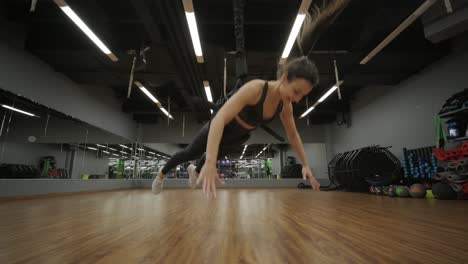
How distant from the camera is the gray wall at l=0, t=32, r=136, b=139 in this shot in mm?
4410

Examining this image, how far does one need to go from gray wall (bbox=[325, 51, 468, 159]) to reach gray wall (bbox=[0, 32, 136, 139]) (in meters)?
8.59

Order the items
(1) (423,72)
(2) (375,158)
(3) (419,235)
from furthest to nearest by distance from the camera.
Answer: (2) (375,158) → (1) (423,72) → (3) (419,235)

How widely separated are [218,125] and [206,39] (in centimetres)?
440

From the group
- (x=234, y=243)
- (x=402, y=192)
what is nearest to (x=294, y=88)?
(x=234, y=243)

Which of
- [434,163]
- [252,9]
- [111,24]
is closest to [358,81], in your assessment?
[434,163]

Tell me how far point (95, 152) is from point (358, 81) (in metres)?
7.76

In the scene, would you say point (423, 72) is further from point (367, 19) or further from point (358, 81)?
point (367, 19)

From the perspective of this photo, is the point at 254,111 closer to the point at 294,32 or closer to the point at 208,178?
the point at 208,178

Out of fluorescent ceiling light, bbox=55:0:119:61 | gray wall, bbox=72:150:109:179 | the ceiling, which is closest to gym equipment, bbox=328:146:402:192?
the ceiling

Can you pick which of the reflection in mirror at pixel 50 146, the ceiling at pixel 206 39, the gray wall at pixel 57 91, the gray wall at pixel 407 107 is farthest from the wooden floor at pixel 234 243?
the gray wall at pixel 407 107

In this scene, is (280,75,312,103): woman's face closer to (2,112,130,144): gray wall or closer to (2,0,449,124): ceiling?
(2,0,449,124): ceiling

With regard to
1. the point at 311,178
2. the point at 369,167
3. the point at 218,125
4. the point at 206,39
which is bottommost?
the point at 311,178

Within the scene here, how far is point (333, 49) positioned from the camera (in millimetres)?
5031

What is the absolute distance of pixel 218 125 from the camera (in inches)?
42.5
